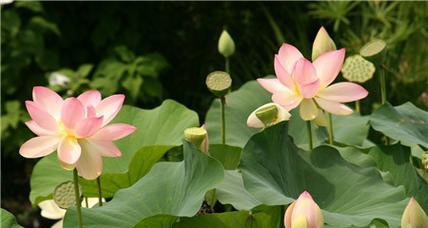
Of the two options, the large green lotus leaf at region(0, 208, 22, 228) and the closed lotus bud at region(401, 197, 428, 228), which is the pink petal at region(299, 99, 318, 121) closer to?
the closed lotus bud at region(401, 197, 428, 228)

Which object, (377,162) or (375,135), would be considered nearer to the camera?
(377,162)

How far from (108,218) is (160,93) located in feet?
6.64

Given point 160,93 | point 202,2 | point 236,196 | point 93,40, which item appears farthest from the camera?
point 202,2

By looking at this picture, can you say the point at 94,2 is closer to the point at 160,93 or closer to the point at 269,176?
the point at 160,93

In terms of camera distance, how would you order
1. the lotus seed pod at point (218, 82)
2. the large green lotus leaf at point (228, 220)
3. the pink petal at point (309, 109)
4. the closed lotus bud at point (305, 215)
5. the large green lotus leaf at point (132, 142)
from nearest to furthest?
the closed lotus bud at point (305, 215) → the large green lotus leaf at point (228, 220) → the pink petal at point (309, 109) → the lotus seed pod at point (218, 82) → the large green lotus leaf at point (132, 142)

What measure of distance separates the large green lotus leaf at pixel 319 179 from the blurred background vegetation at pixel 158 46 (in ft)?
4.82

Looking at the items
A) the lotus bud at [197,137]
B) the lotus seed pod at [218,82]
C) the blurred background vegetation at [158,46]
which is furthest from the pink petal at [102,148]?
the blurred background vegetation at [158,46]

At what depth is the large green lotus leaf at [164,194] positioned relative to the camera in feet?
3.05

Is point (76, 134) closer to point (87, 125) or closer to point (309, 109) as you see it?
point (87, 125)

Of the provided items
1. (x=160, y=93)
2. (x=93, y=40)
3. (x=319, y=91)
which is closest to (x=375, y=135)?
(x=319, y=91)

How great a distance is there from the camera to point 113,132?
949mm

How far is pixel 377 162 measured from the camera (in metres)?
1.14

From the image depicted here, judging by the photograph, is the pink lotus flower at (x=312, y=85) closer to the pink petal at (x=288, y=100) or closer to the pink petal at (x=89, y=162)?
the pink petal at (x=288, y=100)

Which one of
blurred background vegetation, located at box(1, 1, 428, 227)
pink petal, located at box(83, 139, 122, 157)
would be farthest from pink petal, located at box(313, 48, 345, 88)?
blurred background vegetation, located at box(1, 1, 428, 227)
